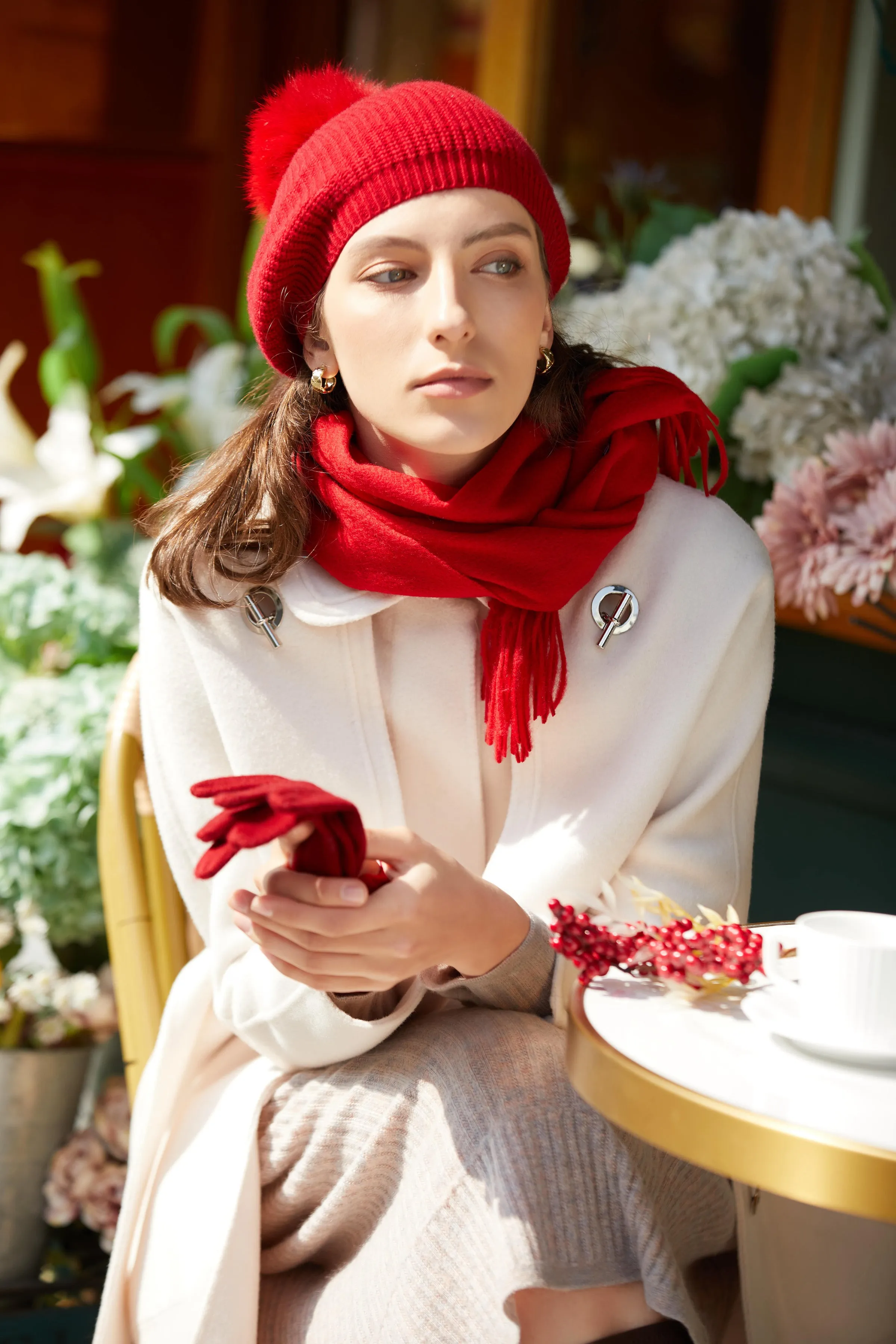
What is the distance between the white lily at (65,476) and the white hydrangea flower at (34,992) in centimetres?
73

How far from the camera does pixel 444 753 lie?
177 centimetres

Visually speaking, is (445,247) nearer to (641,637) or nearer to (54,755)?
(641,637)

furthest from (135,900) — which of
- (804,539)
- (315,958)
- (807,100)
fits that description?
(807,100)

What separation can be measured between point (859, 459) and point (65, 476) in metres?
1.33

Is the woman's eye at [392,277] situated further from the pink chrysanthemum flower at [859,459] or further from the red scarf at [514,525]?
the pink chrysanthemum flower at [859,459]

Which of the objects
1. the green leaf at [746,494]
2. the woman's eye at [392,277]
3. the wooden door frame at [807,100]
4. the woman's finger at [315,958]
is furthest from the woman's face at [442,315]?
the wooden door frame at [807,100]

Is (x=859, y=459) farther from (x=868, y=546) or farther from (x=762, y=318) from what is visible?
(x=762, y=318)

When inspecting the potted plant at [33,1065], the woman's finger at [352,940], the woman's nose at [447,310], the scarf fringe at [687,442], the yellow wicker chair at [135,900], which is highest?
the woman's nose at [447,310]

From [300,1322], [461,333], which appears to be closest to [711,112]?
[461,333]

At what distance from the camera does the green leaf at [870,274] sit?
2537 mm

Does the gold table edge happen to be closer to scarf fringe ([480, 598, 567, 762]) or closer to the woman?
the woman

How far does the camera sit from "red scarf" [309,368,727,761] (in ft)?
5.38

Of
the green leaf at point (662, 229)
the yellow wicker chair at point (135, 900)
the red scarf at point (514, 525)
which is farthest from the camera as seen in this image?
the green leaf at point (662, 229)

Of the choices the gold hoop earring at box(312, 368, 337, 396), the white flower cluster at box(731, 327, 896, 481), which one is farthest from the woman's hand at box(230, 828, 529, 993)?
the white flower cluster at box(731, 327, 896, 481)
